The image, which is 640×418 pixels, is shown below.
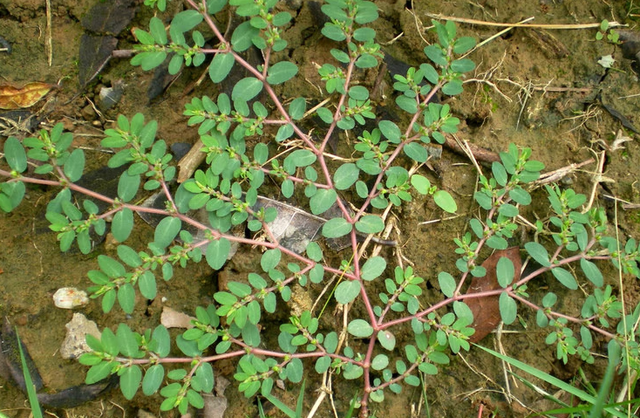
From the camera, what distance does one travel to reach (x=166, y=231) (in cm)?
270

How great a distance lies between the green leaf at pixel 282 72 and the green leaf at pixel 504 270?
1.53m

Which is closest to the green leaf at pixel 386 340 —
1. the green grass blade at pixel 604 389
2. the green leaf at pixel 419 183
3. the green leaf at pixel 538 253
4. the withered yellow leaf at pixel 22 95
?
the green leaf at pixel 419 183

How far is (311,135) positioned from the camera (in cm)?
306

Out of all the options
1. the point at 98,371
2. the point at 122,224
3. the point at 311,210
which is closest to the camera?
the point at 98,371

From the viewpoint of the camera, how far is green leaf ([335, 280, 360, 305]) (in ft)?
9.12

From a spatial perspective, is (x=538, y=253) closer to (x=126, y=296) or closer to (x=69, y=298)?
(x=126, y=296)

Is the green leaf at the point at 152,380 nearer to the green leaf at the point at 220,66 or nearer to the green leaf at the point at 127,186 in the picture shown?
the green leaf at the point at 127,186

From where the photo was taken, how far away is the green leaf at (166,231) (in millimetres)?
2688

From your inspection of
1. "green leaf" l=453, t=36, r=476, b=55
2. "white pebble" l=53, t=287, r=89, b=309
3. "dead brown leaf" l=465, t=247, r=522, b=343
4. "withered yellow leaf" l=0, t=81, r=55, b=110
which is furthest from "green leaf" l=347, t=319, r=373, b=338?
"withered yellow leaf" l=0, t=81, r=55, b=110

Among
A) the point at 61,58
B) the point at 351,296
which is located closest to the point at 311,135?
the point at 351,296

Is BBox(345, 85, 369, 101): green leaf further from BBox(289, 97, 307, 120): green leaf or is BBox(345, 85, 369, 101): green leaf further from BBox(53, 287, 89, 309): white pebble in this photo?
BBox(53, 287, 89, 309): white pebble

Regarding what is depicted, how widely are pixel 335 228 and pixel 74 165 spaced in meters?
1.38

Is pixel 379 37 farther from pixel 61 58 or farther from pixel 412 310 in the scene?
pixel 61 58

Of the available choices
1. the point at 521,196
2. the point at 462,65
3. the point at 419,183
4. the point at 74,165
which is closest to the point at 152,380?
the point at 74,165
